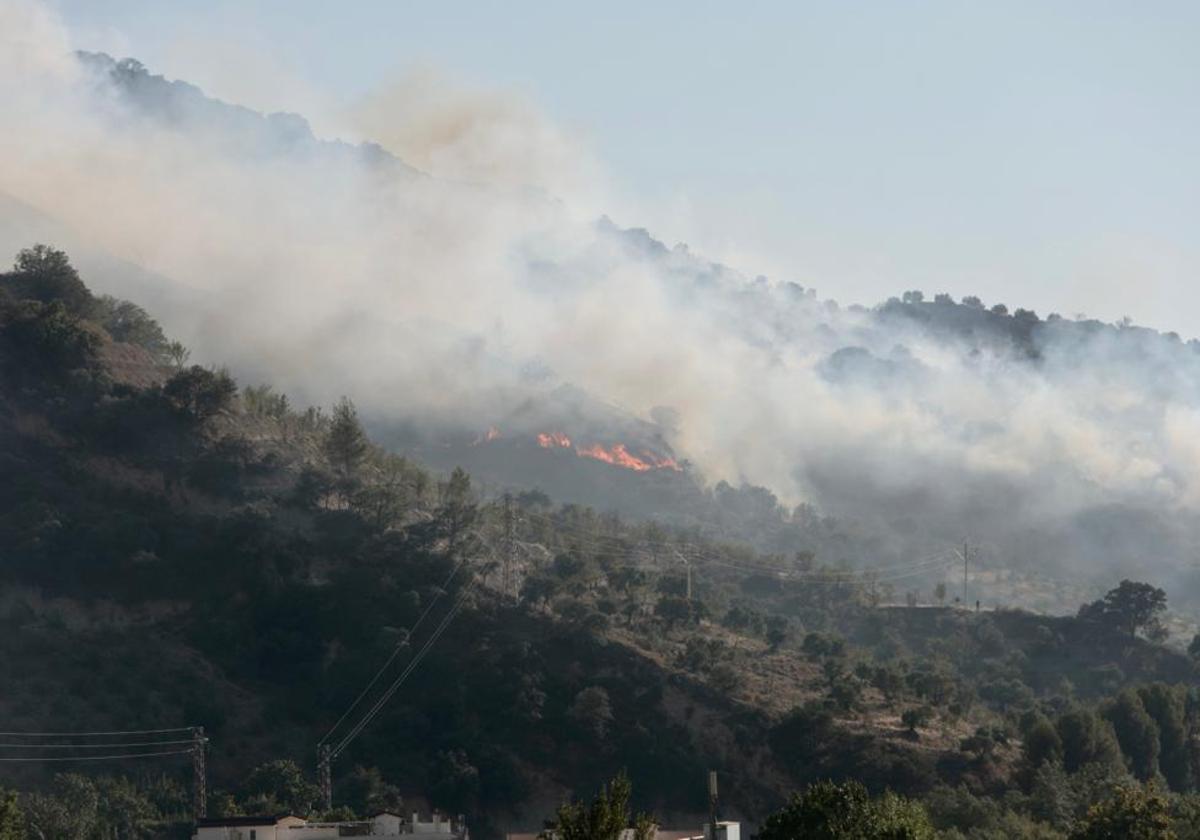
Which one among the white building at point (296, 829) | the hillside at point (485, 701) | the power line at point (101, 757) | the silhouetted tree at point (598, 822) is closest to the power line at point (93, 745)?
the power line at point (101, 757)

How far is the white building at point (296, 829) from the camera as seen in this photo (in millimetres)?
127688

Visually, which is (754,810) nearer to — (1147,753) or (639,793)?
(639,793)

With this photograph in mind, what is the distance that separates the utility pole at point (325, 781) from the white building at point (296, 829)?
10733 millimetres

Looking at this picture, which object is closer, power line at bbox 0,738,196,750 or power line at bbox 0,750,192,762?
power line at bbox 0,750,192,762

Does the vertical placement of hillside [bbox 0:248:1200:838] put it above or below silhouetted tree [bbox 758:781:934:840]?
above

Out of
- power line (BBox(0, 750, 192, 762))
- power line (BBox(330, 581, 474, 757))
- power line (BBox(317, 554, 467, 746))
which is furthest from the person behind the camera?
power line (BBox(317, 554, 467, 746))

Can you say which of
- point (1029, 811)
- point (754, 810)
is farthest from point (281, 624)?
point (1029, 811)

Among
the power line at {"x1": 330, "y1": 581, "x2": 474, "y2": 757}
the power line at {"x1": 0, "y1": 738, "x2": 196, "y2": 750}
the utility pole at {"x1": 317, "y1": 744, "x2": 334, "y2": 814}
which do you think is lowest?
the utility pole at {"x1": 317, "y1": 744, "x2": 334, "y2": 814}

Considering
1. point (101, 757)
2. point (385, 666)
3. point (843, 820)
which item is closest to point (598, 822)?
point (843, 820)

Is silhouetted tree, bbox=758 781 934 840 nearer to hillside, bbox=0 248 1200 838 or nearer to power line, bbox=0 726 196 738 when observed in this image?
hillside, bbox=0 248 1200 838

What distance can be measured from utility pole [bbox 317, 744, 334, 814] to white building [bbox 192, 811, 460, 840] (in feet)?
35.2

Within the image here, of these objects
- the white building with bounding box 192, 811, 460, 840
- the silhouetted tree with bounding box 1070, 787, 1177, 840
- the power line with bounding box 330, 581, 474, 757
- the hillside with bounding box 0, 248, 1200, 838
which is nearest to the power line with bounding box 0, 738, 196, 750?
the hillside with bounding box 0, 248, 1200, 838

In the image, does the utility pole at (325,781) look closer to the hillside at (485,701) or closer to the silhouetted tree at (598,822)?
the hillside at (485,701)

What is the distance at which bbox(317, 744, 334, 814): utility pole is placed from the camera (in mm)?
149625
